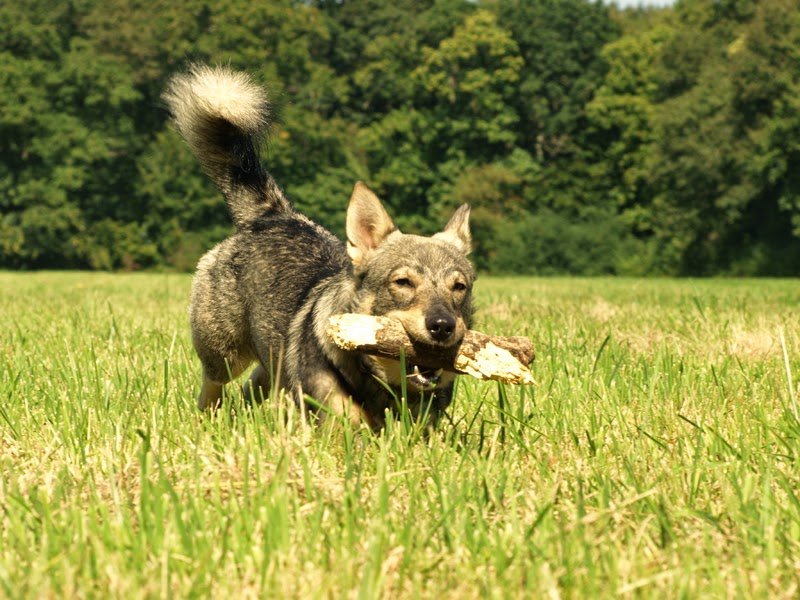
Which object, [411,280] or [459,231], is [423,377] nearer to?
[411,280]

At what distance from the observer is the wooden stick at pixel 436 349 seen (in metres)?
3.88

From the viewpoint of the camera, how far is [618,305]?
1166 centimetres

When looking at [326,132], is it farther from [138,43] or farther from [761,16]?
[761,16]

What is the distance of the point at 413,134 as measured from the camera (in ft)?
161

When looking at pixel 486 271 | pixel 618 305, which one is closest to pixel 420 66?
pixel 486 271

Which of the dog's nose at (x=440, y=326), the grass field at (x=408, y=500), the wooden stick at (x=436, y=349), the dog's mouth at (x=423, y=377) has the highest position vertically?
the dog's nose at (x=440, y=326)

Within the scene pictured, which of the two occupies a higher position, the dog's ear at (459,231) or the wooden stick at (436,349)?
the dog's ear at (459,231)

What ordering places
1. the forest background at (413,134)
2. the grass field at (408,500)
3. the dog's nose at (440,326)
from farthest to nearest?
the forest background at (413,134)
the dog's nose at (440,326)
the grass field at (408,500)

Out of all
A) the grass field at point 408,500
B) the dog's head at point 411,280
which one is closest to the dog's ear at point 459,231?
the dog's head at point 411,280

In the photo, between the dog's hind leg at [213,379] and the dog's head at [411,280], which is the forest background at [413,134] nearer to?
the dog's hind leg at [213,379]

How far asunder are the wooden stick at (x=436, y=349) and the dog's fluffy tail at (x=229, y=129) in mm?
2589

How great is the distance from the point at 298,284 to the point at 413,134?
44.4 metres

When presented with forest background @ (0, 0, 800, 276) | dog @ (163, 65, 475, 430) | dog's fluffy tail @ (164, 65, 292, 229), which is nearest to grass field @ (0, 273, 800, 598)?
dog @ (163, 65, 475, 430)

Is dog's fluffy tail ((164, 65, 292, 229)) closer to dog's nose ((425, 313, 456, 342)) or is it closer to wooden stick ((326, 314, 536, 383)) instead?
wooden stick ((326, 314, 536, 383))
